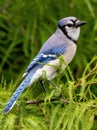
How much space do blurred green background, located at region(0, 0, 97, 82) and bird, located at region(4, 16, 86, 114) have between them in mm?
1578

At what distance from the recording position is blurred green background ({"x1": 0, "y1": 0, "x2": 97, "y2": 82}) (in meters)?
5.48

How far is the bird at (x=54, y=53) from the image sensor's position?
334cm

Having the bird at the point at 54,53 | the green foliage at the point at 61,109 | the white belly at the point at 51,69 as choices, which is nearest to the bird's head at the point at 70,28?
the bird at the point at 54,53

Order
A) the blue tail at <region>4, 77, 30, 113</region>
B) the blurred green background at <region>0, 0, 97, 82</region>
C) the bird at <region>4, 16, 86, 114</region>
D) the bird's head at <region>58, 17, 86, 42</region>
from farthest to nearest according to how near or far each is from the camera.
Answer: the blurred green background at <region>0, 0, 97, 82</region> < the bird's head at <region>58, 17, 86, 42</region> < the bird at <region>4, 16, 86, 114</region> < the blue tail at <region>4, 77, 30, 113</region>

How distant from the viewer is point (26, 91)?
309 centimetres

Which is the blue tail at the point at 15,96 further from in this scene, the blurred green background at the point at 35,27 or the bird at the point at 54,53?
the blurred green background at the point at 35,27

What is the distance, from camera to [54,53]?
138 inches

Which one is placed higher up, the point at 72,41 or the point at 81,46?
the point at 72,41

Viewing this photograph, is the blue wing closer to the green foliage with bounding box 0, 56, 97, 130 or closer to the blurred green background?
the green foliage with bounding box 0, 56, 97, 130

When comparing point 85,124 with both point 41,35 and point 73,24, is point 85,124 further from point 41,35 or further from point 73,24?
point 41,35

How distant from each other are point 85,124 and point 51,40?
1.07 meters

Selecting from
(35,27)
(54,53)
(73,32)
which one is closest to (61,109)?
→ (54,53)

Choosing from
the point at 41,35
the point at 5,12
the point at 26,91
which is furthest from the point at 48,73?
the point at 5,12

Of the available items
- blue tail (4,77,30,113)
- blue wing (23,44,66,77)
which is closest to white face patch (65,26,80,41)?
blue wing (23,44,66,77)
